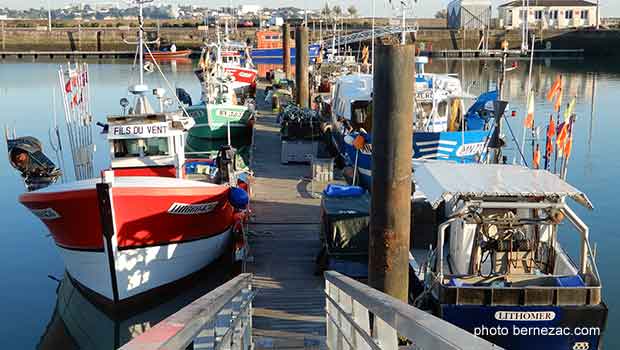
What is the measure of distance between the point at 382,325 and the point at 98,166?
75.6ft

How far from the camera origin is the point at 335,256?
1159 centimetres

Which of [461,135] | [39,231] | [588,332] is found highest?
[461,135]

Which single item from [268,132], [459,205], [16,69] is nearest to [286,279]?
[459,205]

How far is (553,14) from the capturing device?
3430 inches

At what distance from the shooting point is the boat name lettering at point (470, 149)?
62.2ft

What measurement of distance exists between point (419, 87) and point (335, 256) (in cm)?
994

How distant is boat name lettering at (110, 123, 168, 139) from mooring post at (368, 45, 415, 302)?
6880 mm

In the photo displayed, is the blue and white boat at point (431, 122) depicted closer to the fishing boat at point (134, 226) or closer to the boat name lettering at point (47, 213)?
the fishing boat at point (134, 226)

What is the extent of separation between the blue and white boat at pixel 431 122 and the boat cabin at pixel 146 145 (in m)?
4.52

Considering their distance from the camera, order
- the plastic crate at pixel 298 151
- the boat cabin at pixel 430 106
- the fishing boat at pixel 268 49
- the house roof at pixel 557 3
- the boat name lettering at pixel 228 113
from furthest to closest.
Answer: the house roof at pixel 557 3 < the fishing boat at pixel 268 49 < the boat name lettering at pixel 228 113 < the plastic crate at pixel 298 151 < the boat cabin at pixel 430 106

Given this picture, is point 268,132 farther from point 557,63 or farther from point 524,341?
point 557,63

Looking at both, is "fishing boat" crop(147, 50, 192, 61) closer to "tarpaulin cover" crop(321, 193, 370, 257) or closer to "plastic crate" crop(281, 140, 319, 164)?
"plastic crate" crop(281, 140, 319, 164)

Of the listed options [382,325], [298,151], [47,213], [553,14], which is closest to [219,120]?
[298,151]

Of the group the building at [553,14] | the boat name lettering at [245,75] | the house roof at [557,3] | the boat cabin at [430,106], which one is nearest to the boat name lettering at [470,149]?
the boat cabin at [430,106]
